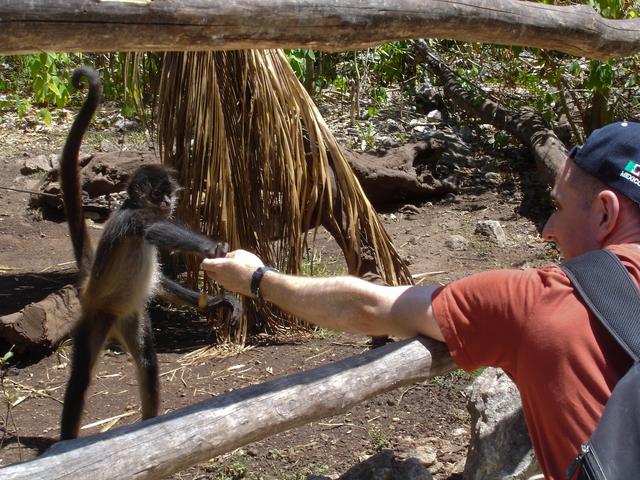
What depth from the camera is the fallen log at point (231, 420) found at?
7.78 ft

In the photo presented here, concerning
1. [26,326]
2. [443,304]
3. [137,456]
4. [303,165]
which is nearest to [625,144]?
[443,304]

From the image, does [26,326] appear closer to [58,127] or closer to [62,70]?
[58,127]

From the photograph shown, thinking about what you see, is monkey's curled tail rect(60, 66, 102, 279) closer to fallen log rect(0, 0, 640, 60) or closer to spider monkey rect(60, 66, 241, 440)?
spider monkey rect(60, 66, 241, 440)

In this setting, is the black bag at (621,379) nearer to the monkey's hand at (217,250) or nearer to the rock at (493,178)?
the monkey's hand at (217,250)

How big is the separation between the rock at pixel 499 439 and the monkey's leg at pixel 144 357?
187 cm

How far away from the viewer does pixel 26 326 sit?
589 cm

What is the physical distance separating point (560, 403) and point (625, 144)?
0.73m

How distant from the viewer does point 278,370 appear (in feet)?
19.8

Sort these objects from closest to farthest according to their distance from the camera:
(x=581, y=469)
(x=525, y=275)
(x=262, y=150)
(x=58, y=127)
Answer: (x=581, y=469)
(x=525, y=275)
(x=262, y=150)
(x=58, y=127)

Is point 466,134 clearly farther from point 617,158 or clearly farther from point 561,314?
point 561,314

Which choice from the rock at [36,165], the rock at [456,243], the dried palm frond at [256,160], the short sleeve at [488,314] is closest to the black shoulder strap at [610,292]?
the short sleeve at [488,314]

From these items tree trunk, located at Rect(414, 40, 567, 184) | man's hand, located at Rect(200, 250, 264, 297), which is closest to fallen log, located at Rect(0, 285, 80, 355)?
man's hand, located at Rect(200, 250, 264, 297)

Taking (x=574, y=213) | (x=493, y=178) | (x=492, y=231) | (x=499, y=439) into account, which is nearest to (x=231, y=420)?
(x=574, y=213)

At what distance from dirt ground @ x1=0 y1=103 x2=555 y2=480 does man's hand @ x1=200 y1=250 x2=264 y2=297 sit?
5.13 feet
